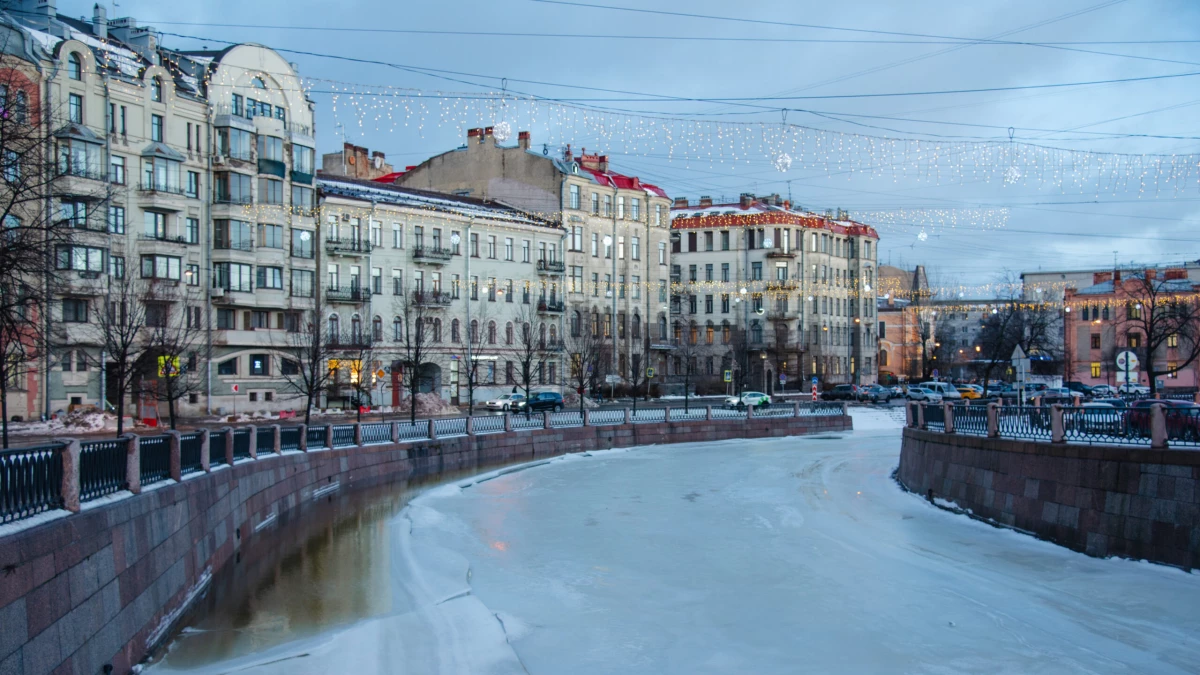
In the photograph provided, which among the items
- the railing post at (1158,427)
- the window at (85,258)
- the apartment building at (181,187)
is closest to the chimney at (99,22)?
the apartment building at (181,187)

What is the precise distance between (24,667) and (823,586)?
11463 millimetres

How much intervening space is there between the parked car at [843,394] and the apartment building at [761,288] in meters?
6.36

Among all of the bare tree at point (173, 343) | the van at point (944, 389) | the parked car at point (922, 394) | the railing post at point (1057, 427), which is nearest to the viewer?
the railing post at point (1057, 427)

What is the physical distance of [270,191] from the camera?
170 feet

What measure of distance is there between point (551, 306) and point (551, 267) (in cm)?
238

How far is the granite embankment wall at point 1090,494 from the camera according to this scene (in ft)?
53.1

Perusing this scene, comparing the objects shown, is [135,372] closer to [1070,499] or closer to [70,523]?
[70,523]

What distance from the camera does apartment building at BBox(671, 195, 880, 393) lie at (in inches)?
3216

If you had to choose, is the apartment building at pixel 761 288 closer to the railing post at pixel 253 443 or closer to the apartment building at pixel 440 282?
the apartment building at pixel 440 282

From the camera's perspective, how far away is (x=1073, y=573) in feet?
55.8

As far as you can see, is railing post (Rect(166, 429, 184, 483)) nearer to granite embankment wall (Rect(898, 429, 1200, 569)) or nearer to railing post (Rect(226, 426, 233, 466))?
railing post (Rect(226, 426, 233, 466))

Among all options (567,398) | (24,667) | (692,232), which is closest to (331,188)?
(567,398)

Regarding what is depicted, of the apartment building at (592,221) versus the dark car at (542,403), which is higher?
the apartment building at (592,221)

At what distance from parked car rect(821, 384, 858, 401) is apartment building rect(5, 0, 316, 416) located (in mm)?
35754
